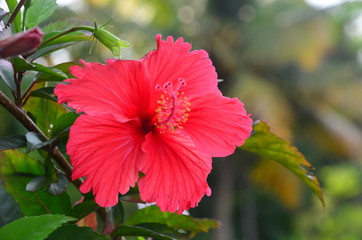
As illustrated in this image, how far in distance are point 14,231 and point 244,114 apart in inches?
8.2

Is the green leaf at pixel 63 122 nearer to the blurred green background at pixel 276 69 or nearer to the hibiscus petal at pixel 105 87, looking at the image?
the hibiscus petal at pixel 105 87

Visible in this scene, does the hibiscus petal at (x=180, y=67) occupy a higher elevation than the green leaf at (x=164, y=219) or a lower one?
higher

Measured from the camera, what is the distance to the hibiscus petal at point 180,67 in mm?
465

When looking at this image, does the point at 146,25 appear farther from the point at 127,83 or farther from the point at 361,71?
the point at 127,83

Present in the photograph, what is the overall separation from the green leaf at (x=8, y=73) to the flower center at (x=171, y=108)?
0.42ft

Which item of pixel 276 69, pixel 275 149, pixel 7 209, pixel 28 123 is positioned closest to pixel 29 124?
pixel 28 123

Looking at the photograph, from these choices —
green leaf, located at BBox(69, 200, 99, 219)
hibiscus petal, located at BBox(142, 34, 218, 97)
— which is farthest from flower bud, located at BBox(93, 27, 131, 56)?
green leaf, located at BBox(69, 200, 99, 219)

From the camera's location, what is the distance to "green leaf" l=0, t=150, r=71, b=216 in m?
0.53

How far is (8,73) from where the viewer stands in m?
0.48

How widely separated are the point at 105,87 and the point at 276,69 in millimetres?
11553

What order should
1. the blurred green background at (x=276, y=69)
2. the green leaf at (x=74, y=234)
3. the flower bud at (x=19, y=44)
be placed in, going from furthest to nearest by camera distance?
the blurred green background at (x=276, y=69) < the green leaf at (x=74, y=234) < the flower bud at (x=19, y=44)

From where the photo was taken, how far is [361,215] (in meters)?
8.54

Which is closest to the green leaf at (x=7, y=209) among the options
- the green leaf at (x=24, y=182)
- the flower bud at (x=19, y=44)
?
the green leaf at (x=24, y=182)

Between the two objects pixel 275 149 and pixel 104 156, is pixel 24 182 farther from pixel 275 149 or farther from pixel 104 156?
pixel 275 149
